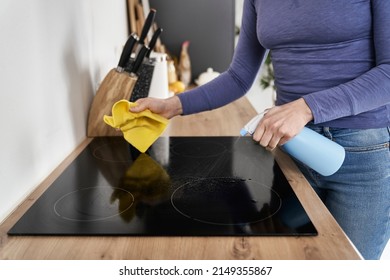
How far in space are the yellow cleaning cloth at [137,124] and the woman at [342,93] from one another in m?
0.03

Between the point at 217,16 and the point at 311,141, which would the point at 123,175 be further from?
the point at 217,16

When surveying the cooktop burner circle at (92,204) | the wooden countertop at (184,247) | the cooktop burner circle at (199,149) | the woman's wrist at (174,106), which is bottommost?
the cooktop burner circle at (199,149)

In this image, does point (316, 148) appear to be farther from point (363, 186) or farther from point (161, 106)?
point (161, 106)

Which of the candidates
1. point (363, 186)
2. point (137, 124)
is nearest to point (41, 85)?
point (137, 124)

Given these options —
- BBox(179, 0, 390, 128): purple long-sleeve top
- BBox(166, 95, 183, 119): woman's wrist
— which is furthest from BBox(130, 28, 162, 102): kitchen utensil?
BBox(179, 0, 390, 128): purple long-sleeve top

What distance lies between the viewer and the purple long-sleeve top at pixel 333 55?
688 mm

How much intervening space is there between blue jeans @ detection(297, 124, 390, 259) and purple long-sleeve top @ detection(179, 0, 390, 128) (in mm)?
25

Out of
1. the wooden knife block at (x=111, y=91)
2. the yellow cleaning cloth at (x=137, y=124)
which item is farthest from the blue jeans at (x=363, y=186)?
the wooden knife block at (x=111, y=91)

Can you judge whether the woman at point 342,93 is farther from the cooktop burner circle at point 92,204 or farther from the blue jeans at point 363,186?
the cooktop burner circle at point 92,204

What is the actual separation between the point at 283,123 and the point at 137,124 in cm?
39

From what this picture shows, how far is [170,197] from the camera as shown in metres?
0.69

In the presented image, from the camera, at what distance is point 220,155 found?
939 mm

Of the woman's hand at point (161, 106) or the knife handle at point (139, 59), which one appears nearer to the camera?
the woman's hand at point (161, 106)

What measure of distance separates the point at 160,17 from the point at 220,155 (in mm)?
1211
